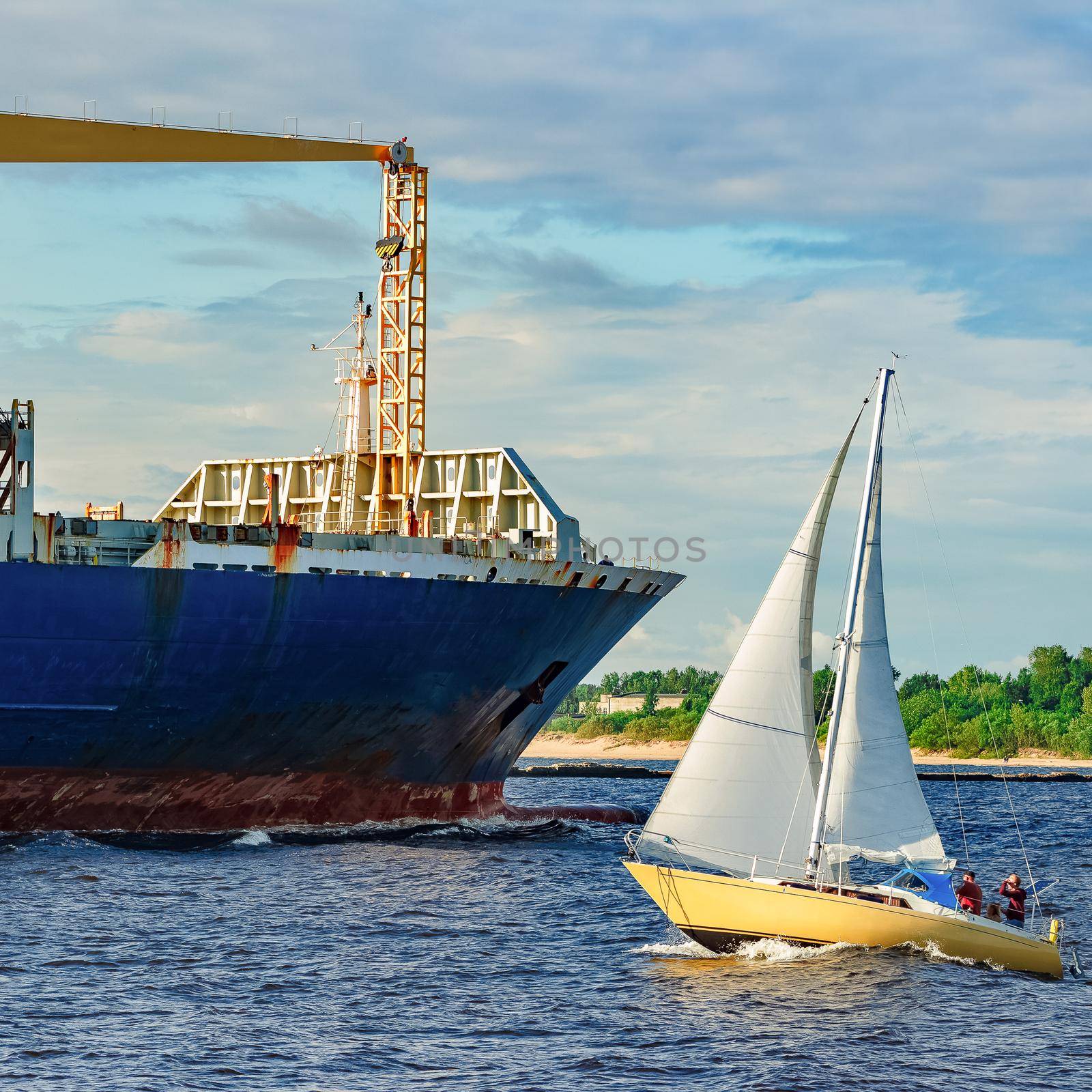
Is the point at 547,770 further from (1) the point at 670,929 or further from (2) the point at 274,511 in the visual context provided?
(1) the point at 670,929

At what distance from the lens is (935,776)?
122 meters

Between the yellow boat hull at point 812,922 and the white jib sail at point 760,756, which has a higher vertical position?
the white jib sail at point 760,756

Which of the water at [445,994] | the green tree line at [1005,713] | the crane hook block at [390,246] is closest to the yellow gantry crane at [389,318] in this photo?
the crane hook block at [390,246]

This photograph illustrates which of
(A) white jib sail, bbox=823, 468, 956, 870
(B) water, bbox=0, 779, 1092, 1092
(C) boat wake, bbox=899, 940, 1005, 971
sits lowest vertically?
(B) water, bbox=0, 779, 1092, 1092

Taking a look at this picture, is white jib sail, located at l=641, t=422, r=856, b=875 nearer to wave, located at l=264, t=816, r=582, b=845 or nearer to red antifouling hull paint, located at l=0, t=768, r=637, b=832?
wave, located at l=264, t=816, r=582, b=845

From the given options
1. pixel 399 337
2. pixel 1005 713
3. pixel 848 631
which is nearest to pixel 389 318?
pixel 399 337

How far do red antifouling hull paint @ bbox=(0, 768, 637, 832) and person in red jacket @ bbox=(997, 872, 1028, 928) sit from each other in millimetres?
19028

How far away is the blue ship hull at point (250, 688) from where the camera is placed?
34844 millimetres

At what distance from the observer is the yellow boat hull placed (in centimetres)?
2409

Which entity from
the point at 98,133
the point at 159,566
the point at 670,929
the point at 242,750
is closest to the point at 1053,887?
the point at 670,929

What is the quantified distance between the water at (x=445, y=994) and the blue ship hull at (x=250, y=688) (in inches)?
109

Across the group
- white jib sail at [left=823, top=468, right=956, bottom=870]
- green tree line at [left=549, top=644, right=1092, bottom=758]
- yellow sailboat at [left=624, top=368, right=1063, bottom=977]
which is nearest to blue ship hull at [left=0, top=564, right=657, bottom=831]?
yellow sailboat at [left=624, top=368, right=1063, bottom=977]

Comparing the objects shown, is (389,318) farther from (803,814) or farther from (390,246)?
(803,814)

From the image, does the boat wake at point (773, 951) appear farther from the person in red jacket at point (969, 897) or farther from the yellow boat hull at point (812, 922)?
the person in red jacket at point (969, 897)
